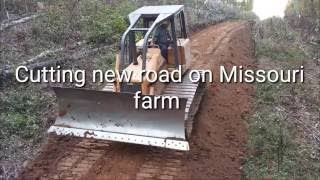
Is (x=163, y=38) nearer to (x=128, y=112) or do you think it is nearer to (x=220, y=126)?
(x=220, y=126)

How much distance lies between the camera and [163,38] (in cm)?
924

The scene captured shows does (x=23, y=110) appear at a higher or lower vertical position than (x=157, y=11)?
lower

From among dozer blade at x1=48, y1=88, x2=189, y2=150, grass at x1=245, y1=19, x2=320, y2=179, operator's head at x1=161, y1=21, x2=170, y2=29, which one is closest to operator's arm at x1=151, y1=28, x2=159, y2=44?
operator's head at x1=161, y1=21, x2=170, y2=29

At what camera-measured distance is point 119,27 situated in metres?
15.4

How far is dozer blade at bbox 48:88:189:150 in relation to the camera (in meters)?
7.41

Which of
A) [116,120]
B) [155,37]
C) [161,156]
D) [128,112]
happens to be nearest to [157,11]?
[155,37]

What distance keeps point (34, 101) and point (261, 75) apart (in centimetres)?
614

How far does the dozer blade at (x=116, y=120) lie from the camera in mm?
7406

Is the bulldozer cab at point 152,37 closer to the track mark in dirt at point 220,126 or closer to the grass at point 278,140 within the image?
the track mark in dirt at point 220,126

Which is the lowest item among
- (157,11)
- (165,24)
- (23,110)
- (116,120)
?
(23,110)

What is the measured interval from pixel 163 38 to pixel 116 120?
2324mm

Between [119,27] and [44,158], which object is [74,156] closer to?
[44,158]

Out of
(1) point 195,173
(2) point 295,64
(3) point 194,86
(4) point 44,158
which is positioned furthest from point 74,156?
(2) point 295,64

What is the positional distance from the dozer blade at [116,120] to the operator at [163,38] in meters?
2.07
